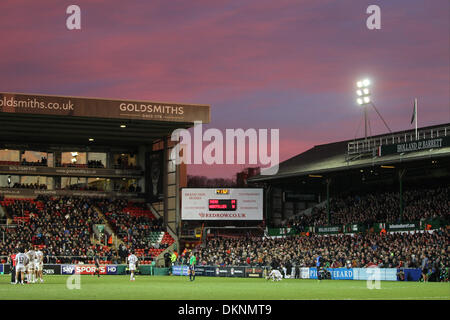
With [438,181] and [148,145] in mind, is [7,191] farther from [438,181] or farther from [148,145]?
[438,181]

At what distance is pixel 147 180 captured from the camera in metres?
81.6

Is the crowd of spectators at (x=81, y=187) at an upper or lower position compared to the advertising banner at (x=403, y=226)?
upper

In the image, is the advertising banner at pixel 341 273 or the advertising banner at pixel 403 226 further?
the advertising banner at pixel 403 226

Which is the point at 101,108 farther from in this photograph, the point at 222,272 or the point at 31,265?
the point at 31,265

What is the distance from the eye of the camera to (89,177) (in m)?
81.8

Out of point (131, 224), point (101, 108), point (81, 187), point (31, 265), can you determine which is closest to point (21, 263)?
point (31, 265)

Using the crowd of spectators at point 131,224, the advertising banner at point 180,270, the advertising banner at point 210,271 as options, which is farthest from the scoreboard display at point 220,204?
the advertising banner at point 210,271

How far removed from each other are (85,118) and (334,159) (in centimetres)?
2403

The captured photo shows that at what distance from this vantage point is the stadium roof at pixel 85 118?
66188 mm

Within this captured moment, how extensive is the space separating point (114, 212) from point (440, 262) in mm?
41494

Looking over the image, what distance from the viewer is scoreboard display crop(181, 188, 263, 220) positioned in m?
72.1

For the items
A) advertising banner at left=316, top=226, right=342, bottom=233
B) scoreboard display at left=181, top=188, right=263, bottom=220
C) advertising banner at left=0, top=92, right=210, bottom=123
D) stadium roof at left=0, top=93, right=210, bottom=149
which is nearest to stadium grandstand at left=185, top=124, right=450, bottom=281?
advertising banner at left=316, top=226, right=342, bottom=233

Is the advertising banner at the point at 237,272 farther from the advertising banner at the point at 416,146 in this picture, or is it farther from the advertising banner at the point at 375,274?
the advertising banner at the point at 416,146

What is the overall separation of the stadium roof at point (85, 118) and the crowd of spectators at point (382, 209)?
1517 cm
